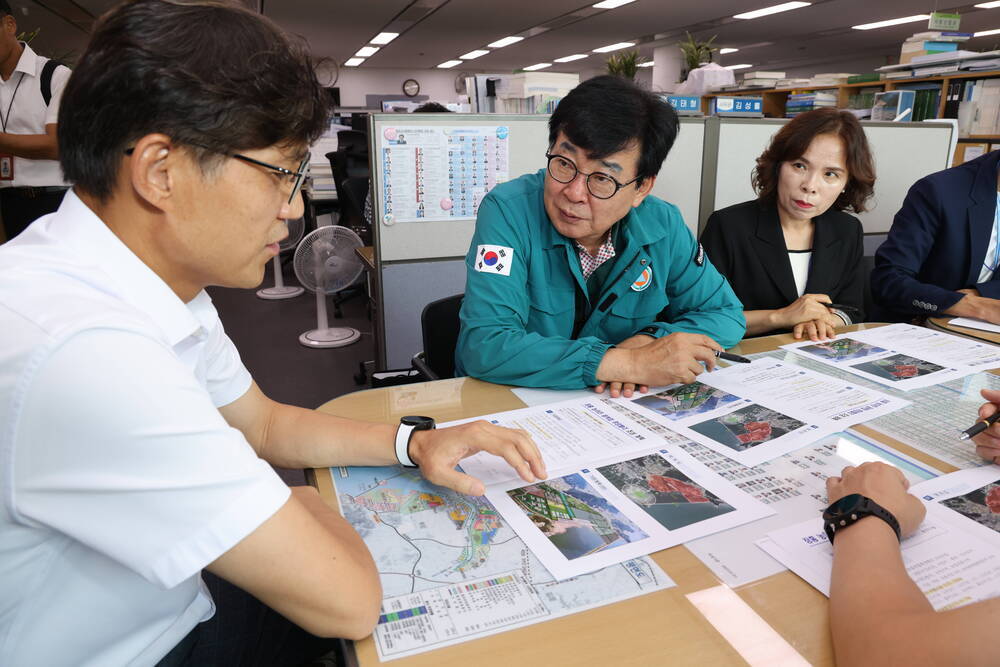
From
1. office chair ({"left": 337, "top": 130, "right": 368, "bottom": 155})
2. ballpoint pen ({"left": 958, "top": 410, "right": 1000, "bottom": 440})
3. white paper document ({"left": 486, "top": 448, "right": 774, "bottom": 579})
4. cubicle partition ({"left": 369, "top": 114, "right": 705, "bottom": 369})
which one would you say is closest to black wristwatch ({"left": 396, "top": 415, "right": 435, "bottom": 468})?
white paper document ({"left": 486, "top": 448, "right": 774, "bottom": 579})

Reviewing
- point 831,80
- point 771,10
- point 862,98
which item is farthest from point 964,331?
point 771,10

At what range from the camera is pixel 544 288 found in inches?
60.9

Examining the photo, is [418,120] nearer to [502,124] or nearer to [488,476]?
[502,124]

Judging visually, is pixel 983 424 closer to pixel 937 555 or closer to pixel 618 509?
pixel 937 555

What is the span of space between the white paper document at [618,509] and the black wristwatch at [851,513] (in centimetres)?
8

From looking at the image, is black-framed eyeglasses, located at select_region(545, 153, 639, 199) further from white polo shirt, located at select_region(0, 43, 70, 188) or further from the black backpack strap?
the black backpack strap

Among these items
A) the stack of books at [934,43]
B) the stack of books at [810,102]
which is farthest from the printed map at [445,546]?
the stack of books at [934,43]

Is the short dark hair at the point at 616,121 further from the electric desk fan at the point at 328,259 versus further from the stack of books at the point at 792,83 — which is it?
the stack of books at the point at 792,83

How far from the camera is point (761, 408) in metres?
1.17

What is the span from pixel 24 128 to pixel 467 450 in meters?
3.05

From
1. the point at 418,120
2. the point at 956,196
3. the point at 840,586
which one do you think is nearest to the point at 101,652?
the point at 840,586

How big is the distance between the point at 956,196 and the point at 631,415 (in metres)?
1.83

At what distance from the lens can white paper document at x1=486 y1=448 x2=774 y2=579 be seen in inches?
30.4

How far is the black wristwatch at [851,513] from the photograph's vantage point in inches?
29.7
